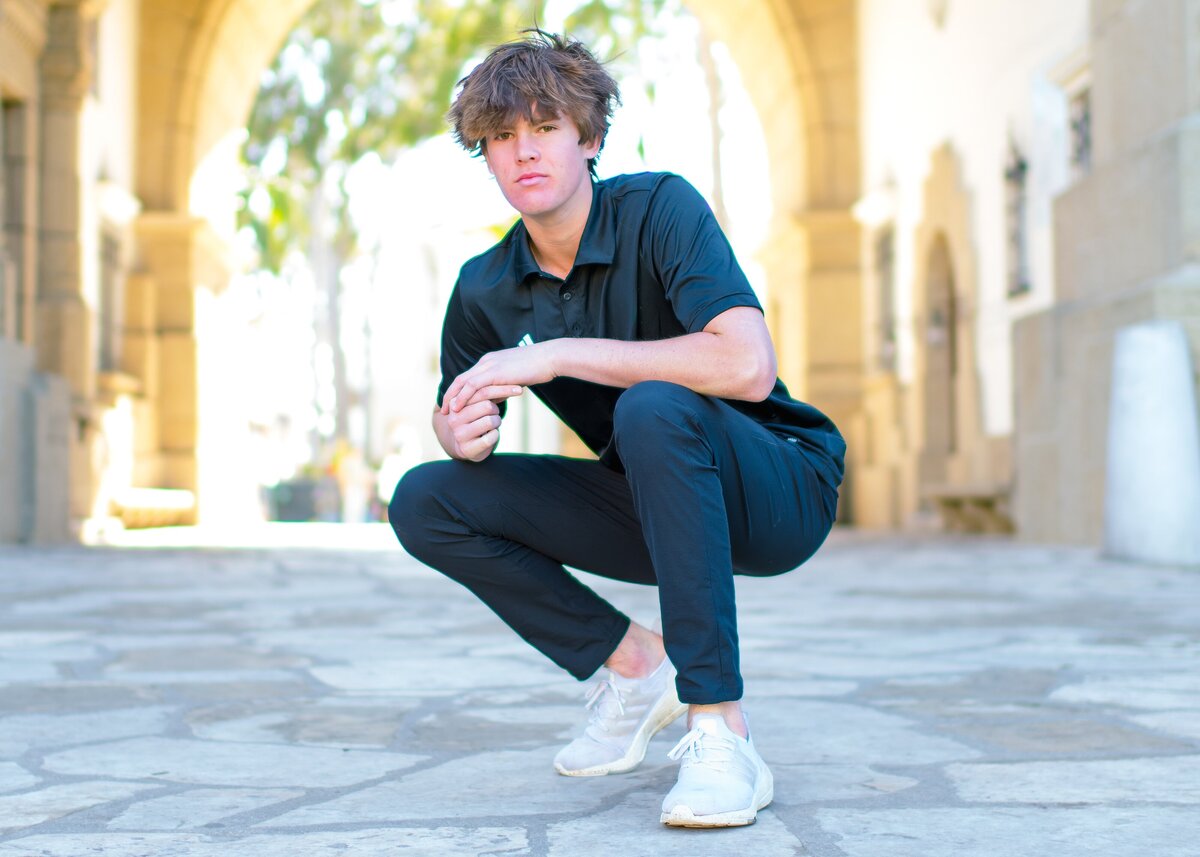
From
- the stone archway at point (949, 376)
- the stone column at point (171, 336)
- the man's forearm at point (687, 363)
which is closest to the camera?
the man's forearm at point (687, 363)

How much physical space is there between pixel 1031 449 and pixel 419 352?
4347cm

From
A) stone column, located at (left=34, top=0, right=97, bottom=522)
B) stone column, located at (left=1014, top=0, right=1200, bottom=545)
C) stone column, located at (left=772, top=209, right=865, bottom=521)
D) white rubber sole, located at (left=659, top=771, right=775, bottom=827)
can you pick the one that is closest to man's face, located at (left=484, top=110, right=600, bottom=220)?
white rubber sole, located at (left=659, top=771, right=775, bottom=827)

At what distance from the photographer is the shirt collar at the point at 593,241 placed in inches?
101

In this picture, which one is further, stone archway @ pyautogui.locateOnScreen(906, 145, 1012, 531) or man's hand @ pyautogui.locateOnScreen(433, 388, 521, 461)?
stone archway @ pyautogui.locateOnScreen(906, 145, 1012, 531)

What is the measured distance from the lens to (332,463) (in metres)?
26.1

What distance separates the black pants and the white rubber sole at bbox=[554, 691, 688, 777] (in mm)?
127

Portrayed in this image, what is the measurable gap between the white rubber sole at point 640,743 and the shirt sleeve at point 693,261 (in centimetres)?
63

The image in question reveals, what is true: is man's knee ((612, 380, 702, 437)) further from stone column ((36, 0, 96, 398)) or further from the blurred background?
stone column ((36, 0, 96, 398))

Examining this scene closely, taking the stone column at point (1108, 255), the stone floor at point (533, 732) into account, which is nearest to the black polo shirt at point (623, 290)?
the stone floor at point (533, 732)

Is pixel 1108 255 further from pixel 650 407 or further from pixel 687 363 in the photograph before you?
pixel 650 407

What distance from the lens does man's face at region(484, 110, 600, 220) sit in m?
2.54

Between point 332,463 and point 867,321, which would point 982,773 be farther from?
point 332,463

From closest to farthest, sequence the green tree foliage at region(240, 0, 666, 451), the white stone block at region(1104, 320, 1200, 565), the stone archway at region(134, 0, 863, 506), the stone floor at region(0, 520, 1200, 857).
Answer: the stone floor at region(0, 520, 1200, 857)
the white stone block at region(1104, 320, 1200, 565)
the stone archway at region(134, 0, 863, 506)
the green tree foliage at region(240, 0, 666, 451)

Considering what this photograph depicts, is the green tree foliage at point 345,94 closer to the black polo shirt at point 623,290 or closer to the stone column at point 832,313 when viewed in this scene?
the stone column at point 832,313
